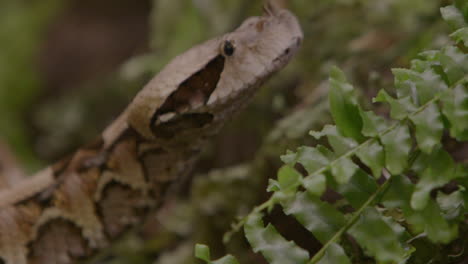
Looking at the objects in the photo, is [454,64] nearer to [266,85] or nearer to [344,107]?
[344,107]

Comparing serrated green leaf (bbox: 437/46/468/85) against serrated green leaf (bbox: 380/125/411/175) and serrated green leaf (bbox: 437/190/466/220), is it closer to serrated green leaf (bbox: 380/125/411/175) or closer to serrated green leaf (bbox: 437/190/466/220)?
serrated green leaf (bbox: 380/125/411/175)

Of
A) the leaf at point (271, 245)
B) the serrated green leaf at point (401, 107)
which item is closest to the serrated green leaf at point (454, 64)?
the serrated green leaf at point (401, 107)

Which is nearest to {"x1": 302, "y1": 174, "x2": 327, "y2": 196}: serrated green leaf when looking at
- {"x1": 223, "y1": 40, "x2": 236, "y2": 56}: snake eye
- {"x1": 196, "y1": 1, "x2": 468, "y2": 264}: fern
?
{"x1": 196, "y1": 1, "x2": 468, "y2": 264}: fern

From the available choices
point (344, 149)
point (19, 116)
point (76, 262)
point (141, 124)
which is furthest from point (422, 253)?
point (19, 116)

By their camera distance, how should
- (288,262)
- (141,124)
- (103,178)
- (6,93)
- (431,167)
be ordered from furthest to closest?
(6,93)
(103,178)
(141,124)
(288,262)
(431,167)

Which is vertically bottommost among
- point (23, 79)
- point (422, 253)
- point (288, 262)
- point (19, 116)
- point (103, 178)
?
point (422, 253)

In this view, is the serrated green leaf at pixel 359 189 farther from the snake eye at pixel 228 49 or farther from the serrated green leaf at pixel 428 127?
the snake eye at pixel 228 49

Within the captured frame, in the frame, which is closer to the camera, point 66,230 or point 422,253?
point 422,253

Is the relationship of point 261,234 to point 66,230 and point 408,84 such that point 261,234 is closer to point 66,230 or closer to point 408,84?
point 408,84
